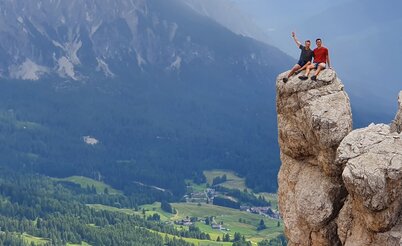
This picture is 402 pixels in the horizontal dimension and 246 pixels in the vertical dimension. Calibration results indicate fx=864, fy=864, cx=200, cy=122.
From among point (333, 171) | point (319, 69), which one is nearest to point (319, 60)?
point (319, 69)

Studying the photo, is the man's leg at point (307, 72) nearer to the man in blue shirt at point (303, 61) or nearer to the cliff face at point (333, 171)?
the cliff face at point (333, 171)

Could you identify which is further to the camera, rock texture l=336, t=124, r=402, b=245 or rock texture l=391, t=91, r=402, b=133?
rock texture l=391, t=91, r=402, b=133

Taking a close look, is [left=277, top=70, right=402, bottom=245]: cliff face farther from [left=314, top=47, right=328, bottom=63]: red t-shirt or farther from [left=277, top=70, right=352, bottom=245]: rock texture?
[left=314, top=47, right=328, bottom=63]: red t-shirt

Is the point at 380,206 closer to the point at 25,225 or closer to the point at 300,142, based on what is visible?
the point at 300,142

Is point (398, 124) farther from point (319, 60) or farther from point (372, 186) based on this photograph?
point (372, 186)

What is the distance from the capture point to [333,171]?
37.3 m

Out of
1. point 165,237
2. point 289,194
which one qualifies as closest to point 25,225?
point 165,237

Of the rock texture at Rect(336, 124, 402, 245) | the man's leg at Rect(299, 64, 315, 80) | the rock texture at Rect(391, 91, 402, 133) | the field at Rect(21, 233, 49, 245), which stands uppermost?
the field at Rect(21, 233, 49, 245)

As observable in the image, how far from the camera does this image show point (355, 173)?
33562 millimetres

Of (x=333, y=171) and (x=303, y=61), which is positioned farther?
(x=303, y=61)

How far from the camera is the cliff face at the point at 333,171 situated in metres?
33.6

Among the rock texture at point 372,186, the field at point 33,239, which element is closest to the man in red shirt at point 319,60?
the rock texture at point 372,186

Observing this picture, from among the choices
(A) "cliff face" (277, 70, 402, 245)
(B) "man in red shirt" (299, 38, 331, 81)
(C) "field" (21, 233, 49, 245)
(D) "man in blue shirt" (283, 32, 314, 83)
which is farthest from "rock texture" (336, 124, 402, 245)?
(C) "field" (21, 233, 49, 245)

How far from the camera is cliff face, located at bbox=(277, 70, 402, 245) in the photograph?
110 ft
